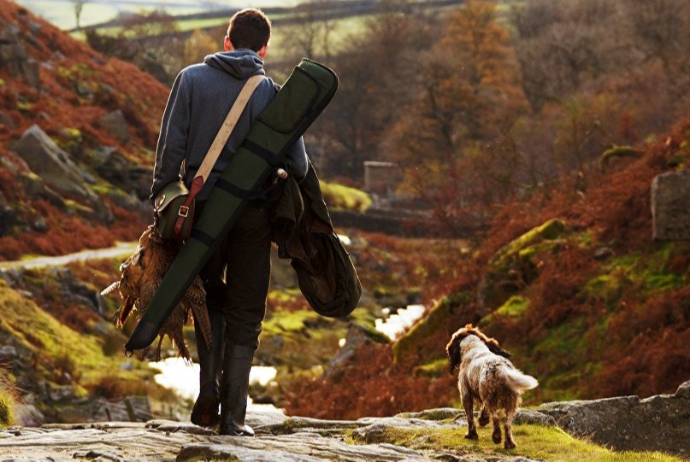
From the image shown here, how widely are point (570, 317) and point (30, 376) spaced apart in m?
11.8

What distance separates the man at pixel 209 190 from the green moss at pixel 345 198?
187ft

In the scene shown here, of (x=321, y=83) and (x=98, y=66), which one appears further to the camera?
(x=98, y=66)

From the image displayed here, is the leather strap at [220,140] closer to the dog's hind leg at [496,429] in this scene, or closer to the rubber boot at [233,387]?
the rubber boot at [233,387]

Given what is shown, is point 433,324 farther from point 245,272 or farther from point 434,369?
point 245,272

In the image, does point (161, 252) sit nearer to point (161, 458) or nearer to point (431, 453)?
point (161, 458)

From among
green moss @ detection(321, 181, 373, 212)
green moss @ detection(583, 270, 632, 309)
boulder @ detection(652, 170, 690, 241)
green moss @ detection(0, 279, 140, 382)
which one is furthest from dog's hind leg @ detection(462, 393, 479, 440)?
green moss @ detection(321, 181, 373, 212)

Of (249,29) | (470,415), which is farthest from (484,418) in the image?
(249,29)

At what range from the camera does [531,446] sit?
8.85m

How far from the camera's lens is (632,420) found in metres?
11.0

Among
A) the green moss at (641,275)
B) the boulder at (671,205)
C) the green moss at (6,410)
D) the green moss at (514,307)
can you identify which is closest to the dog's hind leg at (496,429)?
the green moss at (6,410)

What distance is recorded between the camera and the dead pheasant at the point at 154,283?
26.1ft

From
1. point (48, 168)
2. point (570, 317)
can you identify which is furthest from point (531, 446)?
point (48, 168)

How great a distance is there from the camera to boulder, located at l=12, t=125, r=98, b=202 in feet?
150

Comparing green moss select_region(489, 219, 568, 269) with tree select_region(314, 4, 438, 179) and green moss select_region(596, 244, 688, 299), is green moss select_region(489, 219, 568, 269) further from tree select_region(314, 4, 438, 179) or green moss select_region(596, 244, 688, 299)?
tree select_region(314, 4, 438, 179)
